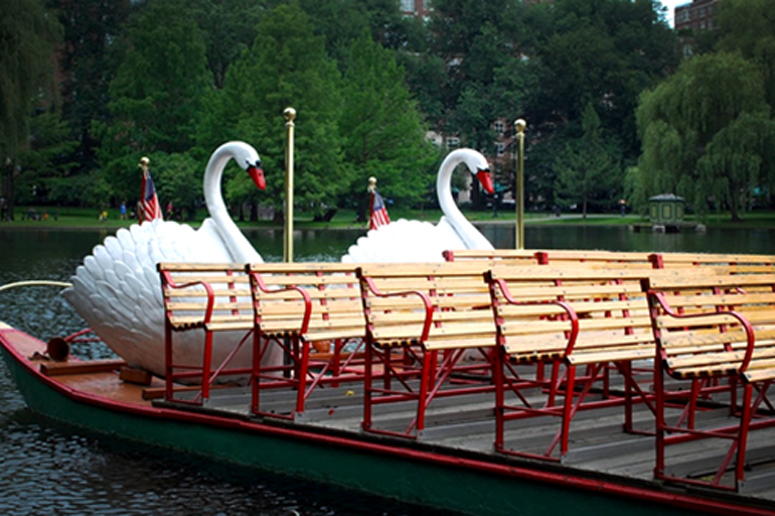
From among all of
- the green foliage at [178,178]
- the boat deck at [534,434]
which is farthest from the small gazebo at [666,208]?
the boat deck at [534,434]

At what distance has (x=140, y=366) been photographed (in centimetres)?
1263

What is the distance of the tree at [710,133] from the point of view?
55375 millimetres

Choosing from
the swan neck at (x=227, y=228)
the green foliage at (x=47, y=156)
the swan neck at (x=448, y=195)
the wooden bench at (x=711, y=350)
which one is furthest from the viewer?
the green foliage at (x=47, y=156)

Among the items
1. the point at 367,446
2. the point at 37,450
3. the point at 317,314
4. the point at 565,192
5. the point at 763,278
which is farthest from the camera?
the point at 565,192

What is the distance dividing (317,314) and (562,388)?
242 cm

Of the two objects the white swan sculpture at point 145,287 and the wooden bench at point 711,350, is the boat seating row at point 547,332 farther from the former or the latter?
the white swan sculpture at point 145,287

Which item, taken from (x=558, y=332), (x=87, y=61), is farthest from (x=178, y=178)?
(x=558, y=332)

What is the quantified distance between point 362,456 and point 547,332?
1897mm

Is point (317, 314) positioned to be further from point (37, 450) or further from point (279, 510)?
point (37, 450)

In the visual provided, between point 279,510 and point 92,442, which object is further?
point 92,442

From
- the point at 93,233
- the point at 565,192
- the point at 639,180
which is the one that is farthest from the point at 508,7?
the point at 93,233

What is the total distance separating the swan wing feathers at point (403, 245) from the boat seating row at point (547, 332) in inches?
143

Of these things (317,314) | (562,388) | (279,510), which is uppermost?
(317,314)

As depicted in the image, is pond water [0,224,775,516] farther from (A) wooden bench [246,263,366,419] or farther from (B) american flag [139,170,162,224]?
(B) american flag [139,170,162,224]
